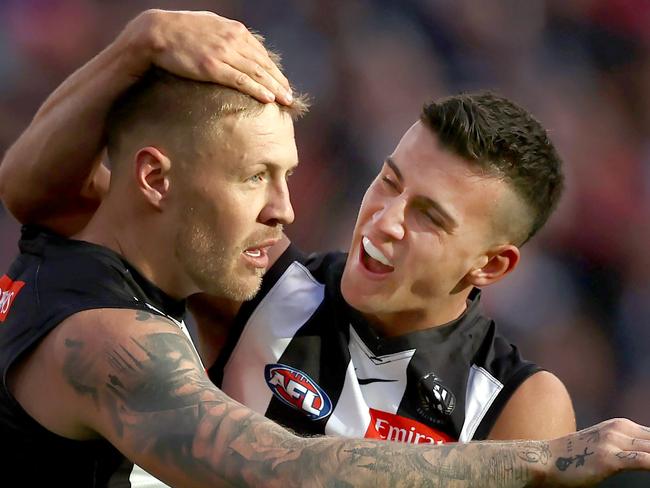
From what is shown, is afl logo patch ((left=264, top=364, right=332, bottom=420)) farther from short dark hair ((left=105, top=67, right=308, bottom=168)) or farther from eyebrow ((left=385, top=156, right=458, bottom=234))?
short dark hair ((left=105, top=67, right=308, bottom=168))

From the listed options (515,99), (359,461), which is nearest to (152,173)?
(359,461)

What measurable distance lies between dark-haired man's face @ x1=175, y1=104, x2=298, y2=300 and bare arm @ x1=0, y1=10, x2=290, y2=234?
0.10 m

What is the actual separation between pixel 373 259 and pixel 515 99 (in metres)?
2.34

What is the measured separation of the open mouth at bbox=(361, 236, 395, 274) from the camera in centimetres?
293

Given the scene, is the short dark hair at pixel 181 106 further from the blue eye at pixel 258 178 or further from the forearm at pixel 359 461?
the forearm at pixel 359 461

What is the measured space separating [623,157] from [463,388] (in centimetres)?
231

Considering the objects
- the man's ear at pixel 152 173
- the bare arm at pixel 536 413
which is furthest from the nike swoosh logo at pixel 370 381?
the man's ear at pixel 152 173

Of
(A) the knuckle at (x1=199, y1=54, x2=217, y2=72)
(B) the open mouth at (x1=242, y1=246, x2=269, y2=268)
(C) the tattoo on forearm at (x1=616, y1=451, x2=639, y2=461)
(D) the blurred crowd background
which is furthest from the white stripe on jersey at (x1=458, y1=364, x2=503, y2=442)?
(D) the blurred crowd background

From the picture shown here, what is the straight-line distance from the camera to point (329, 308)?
3098mm

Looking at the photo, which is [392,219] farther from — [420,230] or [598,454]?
[598,454]

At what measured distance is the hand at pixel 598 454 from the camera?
193 cm

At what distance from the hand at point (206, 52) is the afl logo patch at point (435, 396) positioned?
0.93 metres

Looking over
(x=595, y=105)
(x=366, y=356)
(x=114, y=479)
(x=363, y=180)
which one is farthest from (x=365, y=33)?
(x=114, y=479)

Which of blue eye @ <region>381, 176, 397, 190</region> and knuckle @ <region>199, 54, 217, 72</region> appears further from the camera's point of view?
blue eye @ <region>381, 176, 397, 190</region>
